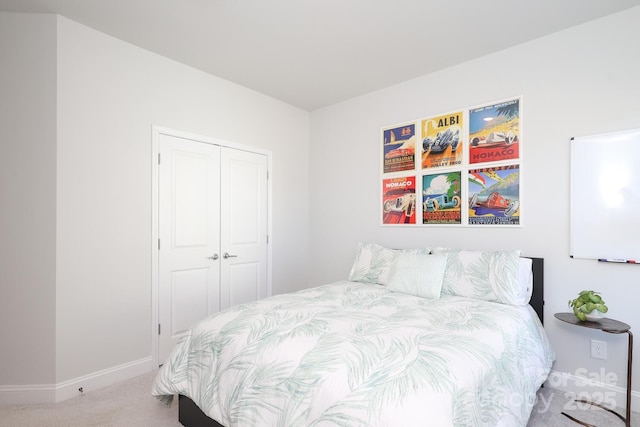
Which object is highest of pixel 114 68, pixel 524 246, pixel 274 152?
pixel 114 68

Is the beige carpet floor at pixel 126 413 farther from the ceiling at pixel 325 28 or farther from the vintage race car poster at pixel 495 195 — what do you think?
the ceiling at pixel 325 28

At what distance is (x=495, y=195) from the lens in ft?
9.16

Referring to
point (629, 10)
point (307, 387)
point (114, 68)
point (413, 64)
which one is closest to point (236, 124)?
point (114, 68)

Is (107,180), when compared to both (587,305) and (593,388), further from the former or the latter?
(593,388)

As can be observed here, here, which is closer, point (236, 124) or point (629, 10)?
point (629, 10)

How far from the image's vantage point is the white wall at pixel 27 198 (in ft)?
7.50

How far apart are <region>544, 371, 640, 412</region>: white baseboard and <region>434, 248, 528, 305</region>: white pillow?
2.30ft

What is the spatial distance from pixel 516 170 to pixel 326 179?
6.85 feet

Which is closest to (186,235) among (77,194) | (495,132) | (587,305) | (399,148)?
(77,194)

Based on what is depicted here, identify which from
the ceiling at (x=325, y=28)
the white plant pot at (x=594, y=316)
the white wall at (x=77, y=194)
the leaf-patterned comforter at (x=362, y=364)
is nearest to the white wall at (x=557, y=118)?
the ceiling at (x=325, y=28)

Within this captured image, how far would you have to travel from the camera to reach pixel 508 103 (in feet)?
8.97

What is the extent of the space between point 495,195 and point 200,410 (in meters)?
2.66

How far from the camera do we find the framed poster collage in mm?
2725

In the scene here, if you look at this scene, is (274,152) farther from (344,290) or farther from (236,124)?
(344,290)
